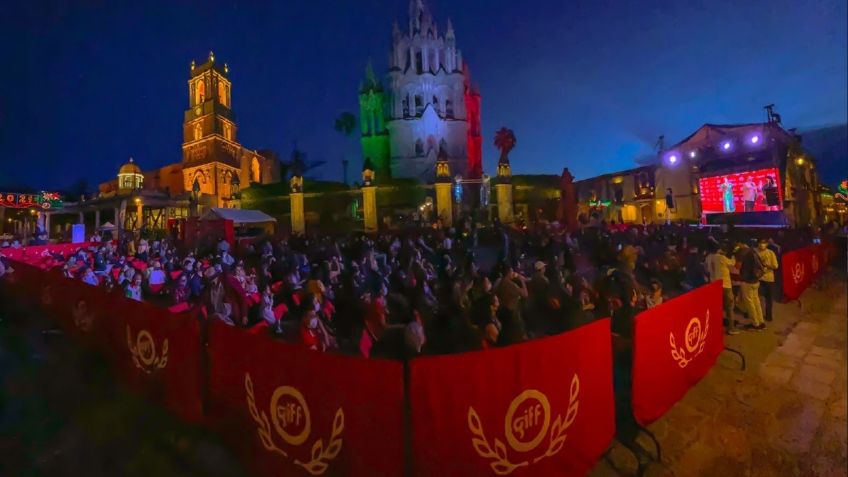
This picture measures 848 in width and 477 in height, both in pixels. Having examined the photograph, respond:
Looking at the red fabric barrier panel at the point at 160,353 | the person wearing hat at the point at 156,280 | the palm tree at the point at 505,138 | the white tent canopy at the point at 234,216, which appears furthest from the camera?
the palm tree at the point at 505,138

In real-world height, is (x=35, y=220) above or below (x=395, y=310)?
above

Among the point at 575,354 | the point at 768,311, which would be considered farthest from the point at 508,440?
the point at 768,311

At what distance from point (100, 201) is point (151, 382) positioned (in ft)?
139

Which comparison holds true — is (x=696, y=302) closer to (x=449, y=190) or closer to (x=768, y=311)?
(x=768, y=311)

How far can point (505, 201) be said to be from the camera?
105ft

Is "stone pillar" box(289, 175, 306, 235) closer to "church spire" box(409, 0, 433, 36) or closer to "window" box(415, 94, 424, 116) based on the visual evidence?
"window" box(415, 94, 424, 116)

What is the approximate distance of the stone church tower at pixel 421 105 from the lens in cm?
4788

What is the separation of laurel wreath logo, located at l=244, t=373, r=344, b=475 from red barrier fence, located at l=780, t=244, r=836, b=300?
1286 centimetres

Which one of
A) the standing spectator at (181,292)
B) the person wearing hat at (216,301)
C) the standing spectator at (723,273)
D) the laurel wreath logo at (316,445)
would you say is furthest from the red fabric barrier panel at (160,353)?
the standing spectator at (723,273)

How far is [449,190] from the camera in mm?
30109

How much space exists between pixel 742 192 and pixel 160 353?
107 feet

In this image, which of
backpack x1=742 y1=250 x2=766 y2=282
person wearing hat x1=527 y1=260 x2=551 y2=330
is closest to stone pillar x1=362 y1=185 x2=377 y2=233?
person wearing hat x1=527 y1=260 x2=551 y2=330

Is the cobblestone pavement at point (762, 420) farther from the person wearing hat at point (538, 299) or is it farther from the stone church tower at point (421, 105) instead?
the stone church tower at point (421, 105)

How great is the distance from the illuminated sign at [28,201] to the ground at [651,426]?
30.9 m
